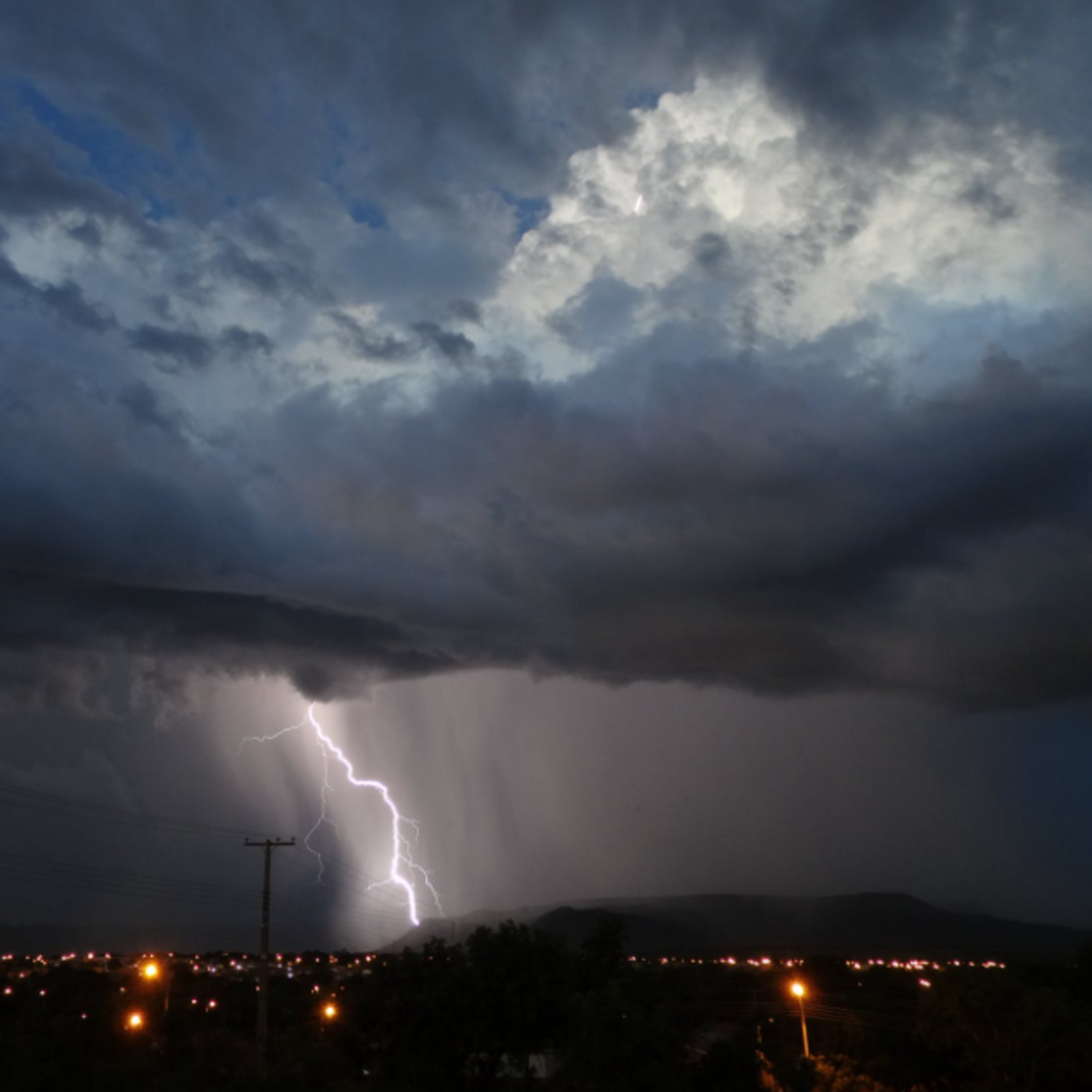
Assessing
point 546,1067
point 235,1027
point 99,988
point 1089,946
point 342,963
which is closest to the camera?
point 546,1067

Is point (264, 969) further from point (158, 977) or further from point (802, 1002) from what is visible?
point (158, 977)

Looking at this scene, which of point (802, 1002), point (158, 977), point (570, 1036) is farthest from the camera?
point (158, 977)

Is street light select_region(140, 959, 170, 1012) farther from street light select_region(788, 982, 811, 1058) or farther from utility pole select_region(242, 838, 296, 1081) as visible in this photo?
street light select_region(788, 982, 811, 1058)

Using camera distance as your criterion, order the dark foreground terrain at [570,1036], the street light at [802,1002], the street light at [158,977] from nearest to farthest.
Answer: the dark foreground terrain at [570,1036] → the street light at [802,1002] → the street light at [158,977]

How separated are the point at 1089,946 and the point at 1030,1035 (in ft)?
227

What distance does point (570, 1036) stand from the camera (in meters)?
37.1

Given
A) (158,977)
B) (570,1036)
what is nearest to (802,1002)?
(570,1036)

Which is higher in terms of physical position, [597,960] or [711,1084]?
[597,960]

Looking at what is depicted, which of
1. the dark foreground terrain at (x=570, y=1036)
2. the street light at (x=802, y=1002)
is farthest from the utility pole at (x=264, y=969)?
the street light at (x=802, y=1002)

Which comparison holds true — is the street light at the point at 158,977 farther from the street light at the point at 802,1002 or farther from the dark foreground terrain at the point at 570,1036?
the street light at the point at 802,1002

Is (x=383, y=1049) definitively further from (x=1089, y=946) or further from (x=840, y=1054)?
(x=1089, y=946)

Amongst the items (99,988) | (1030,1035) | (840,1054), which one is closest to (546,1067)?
(840,1054)

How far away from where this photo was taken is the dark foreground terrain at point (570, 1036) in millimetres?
31266

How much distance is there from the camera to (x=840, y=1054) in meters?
50.3
